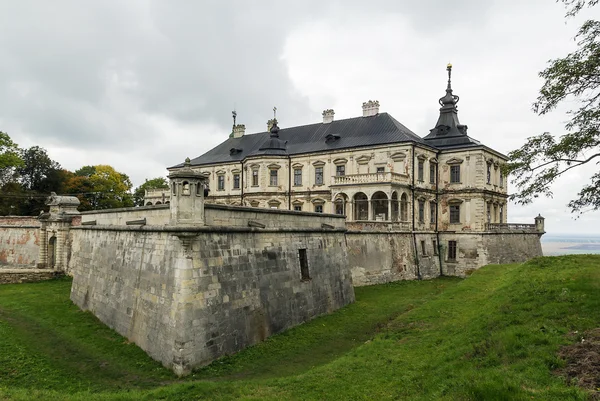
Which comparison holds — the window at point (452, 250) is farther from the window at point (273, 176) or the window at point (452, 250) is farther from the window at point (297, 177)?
the window at point (273, 176)

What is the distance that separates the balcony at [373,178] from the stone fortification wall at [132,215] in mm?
19396

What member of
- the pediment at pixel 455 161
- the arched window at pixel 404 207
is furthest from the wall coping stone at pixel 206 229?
the pediment at pixel 455 161

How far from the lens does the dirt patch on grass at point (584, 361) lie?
6.36m

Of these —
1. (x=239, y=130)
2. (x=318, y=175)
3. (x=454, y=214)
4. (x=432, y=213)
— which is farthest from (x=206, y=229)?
(x=239, y=130)

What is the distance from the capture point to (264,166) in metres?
39.4

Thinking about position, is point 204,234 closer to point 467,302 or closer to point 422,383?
point 422,383

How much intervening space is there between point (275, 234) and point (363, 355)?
638cm

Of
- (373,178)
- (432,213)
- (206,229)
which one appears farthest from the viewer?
(432,213)

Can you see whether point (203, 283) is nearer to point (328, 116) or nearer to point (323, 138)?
point (323, 138)

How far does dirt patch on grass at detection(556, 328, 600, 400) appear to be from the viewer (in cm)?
636

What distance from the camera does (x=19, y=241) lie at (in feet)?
107

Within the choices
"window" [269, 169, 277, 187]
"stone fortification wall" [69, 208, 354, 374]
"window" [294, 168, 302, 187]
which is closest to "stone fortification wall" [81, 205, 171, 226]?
"stone fortification wall" [69, 208, 354, 374]

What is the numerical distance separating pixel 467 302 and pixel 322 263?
684 cm

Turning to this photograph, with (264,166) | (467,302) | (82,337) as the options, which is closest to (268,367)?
(82,337)
